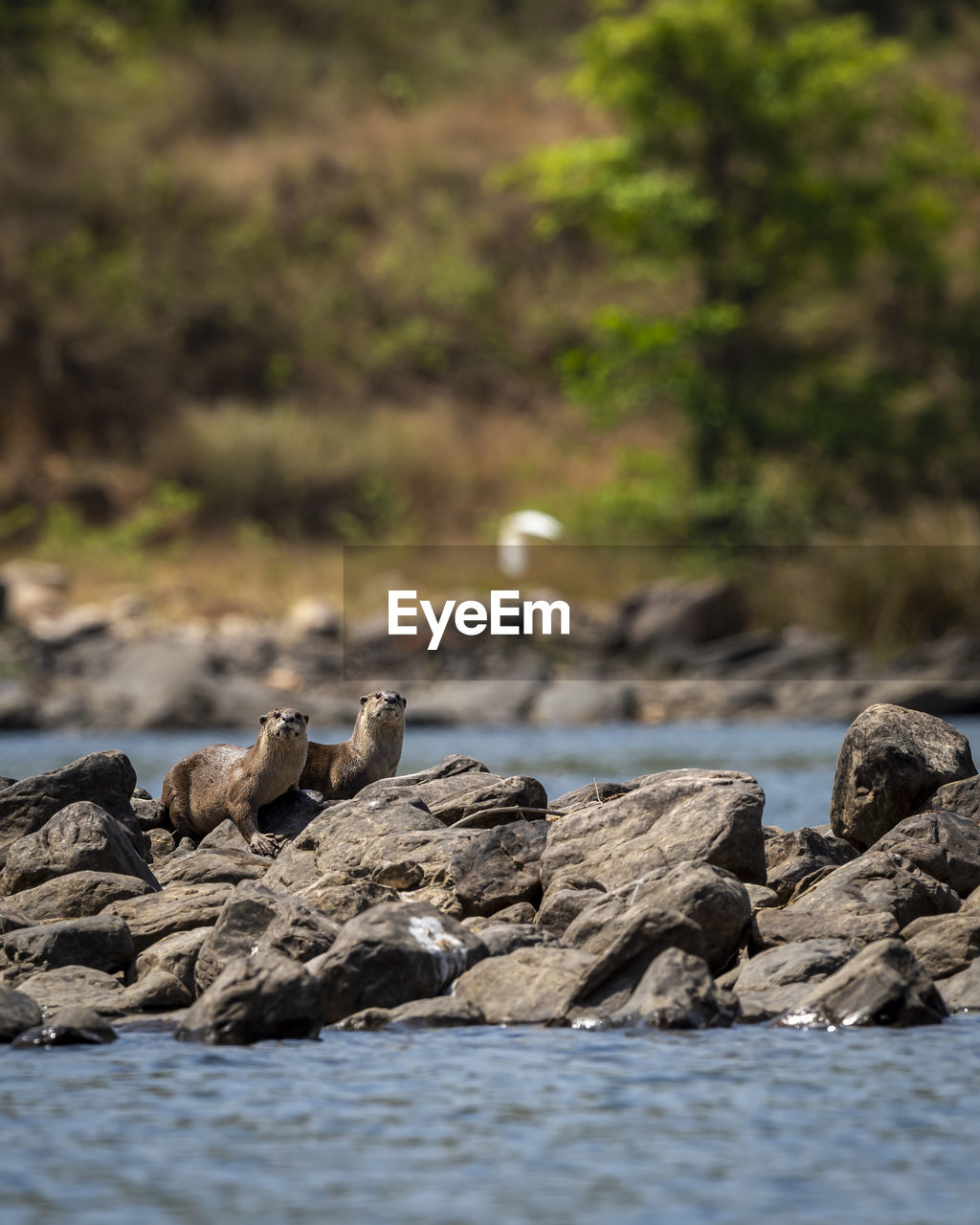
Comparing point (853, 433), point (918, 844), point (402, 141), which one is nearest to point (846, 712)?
point (853, 433)

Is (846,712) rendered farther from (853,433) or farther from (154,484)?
(154,484)

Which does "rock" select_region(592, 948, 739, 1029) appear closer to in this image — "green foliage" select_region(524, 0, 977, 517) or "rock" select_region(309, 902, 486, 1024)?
"rock" select_region(309, 902, 486, 1024)

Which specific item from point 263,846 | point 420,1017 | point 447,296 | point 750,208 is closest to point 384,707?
point 263,846

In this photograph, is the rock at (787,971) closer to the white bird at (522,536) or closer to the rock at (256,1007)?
the rock at (256,1007)

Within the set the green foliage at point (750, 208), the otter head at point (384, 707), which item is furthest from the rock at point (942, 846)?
the green foliage at point (750, 208)

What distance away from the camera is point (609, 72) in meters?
27.7

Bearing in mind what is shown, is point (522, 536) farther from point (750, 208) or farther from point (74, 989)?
point (74, 989)

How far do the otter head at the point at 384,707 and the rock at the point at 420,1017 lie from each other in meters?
2.26

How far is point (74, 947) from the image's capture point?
631 cm

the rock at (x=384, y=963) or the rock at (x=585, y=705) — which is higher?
the rock at (x=585, y=705)

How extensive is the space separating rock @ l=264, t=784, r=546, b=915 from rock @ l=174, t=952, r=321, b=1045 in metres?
1.22

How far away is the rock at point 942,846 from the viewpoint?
274 inches

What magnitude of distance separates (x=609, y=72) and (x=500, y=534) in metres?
7.49

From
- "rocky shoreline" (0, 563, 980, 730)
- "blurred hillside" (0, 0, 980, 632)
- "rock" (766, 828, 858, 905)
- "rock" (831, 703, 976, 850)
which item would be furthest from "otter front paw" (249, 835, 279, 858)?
"blurred hillside" (0, 0, 980, 632)
